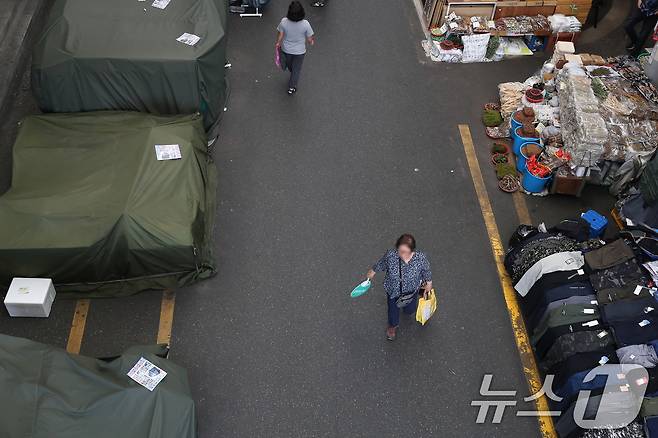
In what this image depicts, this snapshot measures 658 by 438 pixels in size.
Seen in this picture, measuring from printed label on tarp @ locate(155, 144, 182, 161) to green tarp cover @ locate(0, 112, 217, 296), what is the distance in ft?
0.20

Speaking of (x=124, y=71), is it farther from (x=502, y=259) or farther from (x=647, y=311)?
(x=647, y=311)

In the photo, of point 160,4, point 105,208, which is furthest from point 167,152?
point 160,4

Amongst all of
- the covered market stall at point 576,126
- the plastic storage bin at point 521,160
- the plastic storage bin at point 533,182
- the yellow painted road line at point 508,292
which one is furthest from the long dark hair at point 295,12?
the plastic storage bin at point 533,182

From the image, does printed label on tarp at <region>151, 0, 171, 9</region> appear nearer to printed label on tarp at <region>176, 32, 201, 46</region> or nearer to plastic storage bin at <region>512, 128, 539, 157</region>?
printed label on tarp at <region>176, 32, 201, 46</region>

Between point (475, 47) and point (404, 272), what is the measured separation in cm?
608

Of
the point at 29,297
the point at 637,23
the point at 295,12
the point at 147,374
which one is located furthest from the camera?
the point at 637,23

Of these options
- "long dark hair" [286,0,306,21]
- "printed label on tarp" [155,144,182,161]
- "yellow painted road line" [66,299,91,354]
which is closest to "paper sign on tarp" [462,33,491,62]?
"long dark hair" [286,0,306,21]

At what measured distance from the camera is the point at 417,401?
718cm

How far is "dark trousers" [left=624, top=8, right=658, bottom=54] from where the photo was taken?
36.8 feet

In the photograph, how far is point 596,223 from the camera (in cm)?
841

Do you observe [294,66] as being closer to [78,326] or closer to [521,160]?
[521,160]

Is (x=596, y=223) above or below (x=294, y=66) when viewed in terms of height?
below

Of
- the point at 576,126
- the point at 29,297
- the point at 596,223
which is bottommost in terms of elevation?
the point at 29,297

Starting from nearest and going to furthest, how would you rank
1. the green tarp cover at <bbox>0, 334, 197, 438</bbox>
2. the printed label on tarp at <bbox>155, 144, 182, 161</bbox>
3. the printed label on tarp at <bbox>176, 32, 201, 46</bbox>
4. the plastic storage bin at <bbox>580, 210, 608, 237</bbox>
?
the green tarp cover at <bbox>0, 334, 197, 438</bbox> → the printed label on tarp at <bbox>155, 144, 182, 161</bbox> → the plastic storage bin at <bbox>580, 210, 608, 237</bbox> → the printed label on tarp at <bbox>176, 32, 201, 46</bbox>
